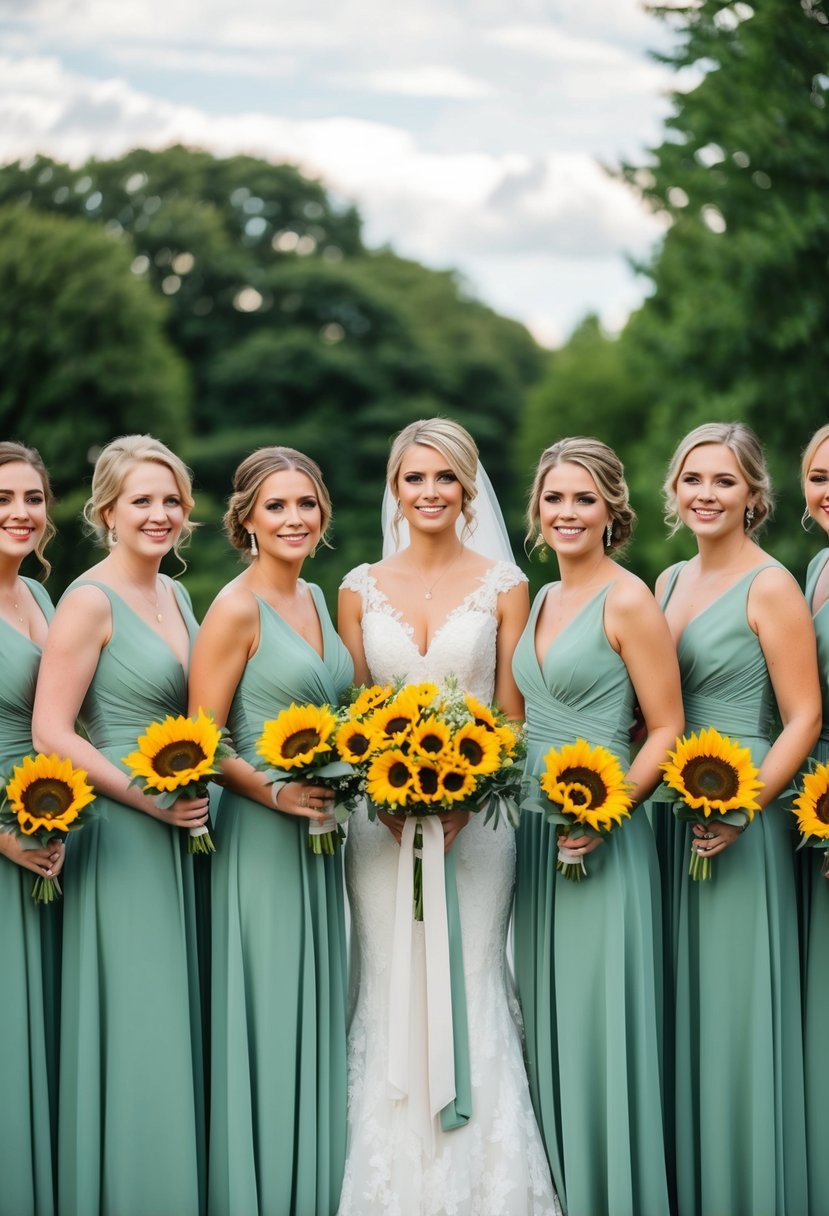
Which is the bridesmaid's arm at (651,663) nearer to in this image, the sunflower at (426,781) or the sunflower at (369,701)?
the sunflower at (426,781)

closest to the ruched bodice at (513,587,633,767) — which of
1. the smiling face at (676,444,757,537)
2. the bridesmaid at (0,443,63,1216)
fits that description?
the smiling face at (676,444,757,537)

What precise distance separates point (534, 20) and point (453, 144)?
6.30 m

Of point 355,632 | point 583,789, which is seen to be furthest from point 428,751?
point 355,632

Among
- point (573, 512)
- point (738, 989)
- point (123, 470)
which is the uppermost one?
point (123, 470)

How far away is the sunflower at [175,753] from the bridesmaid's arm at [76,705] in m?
0.22

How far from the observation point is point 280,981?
6121mm

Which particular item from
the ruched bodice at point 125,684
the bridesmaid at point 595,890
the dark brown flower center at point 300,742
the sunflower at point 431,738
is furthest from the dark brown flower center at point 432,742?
the ruched bodice at point 125,684

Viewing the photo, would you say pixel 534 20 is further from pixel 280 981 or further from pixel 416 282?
pixel 280 981

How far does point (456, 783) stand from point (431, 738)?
0.68 ft

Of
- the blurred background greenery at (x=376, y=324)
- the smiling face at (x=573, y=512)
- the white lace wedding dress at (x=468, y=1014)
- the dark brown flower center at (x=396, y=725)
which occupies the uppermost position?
the blurred background greenery at (x=376, y=324)

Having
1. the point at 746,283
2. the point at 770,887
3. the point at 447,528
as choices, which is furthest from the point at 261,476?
the point at 746,283

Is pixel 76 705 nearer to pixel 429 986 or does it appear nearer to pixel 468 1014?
pixel 429 986

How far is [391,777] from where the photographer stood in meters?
5.67

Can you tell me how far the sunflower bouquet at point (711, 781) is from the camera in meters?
5.73
